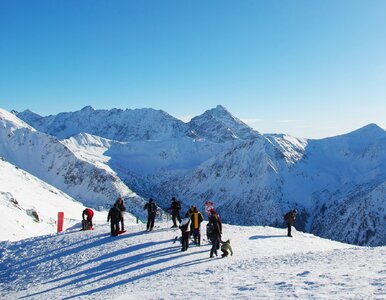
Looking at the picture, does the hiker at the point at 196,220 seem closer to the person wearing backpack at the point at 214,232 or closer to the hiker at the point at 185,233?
the hiker at the point at 185,233

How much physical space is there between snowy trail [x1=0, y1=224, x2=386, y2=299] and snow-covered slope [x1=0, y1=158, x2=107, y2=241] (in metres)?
13.5

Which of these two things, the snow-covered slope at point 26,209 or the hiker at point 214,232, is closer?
the hiker at point 214,232

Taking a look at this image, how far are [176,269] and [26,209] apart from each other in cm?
4924

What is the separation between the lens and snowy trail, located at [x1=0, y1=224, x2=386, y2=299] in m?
12.1

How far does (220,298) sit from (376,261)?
751cm

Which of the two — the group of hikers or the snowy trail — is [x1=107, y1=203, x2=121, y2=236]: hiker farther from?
the snowy trail

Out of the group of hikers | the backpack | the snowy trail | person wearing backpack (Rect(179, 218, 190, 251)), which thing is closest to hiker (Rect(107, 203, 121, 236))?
the group of hikers

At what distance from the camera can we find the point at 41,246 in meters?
26.2

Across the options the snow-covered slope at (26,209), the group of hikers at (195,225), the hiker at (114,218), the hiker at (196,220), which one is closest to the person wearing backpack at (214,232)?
the group of hikers at (195,225)

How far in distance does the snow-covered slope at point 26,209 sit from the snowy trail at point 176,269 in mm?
13453

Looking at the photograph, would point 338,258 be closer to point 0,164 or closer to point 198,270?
point 198,270

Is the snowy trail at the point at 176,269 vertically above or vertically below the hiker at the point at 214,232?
below

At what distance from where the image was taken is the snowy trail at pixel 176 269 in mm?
12078

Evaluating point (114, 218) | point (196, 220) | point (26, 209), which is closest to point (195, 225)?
point (196, 220)
